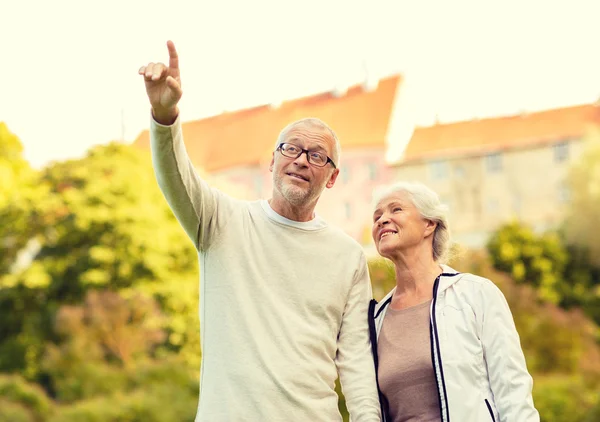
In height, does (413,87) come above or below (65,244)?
above

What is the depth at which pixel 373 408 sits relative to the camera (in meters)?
3.19

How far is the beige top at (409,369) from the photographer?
124 inches

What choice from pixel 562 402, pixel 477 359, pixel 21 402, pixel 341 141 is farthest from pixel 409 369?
pixel 341 141

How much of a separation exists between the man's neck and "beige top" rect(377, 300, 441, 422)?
1.80 ft

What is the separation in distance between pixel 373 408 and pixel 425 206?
0.82 metres

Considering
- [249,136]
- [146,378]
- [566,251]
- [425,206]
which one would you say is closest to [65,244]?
[146,378]

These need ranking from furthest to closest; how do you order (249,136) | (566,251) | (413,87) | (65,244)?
(249,136), (413,87), (566,251), (65,244)

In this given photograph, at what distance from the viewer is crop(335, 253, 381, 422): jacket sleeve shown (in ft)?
10.5

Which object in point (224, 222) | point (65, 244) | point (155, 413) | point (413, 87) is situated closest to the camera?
point (224, 222)

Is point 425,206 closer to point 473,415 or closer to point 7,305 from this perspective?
point 473,415

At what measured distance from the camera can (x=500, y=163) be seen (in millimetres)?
42250

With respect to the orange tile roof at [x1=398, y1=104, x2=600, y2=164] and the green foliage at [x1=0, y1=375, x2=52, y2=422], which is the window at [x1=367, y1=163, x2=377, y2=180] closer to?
the orange tile roof at [x1=398, y1=104, x2=600, y2=164]

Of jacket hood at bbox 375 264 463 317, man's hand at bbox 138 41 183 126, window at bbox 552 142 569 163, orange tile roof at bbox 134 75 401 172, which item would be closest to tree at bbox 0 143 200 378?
jacket hood at bbox 375 264 463 317

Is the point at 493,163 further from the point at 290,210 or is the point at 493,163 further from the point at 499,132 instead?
the point at 290,210
